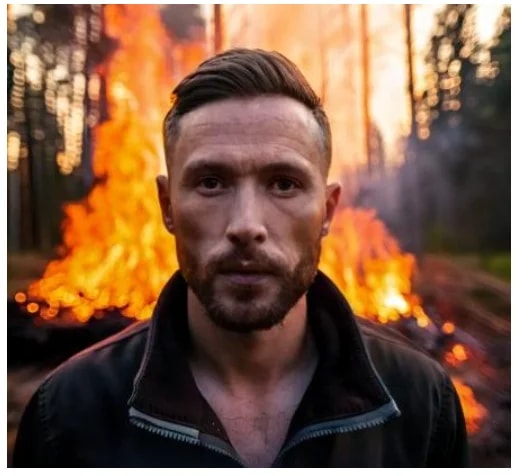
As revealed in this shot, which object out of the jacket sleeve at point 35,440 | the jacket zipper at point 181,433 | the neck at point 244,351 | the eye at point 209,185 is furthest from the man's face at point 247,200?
the jacket sleeve at point 35,440

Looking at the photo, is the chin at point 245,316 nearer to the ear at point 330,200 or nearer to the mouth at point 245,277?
the mouth at point 245,277

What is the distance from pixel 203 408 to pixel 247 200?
21.6 inches

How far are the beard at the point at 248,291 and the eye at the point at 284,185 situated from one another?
0.16 meters

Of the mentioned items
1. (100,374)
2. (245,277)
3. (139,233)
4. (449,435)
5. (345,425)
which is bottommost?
(449,435)

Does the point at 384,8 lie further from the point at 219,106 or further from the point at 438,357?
the point at 438,357

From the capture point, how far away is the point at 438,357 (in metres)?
2.01

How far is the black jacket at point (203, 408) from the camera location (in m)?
1.55

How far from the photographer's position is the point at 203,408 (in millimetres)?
1556

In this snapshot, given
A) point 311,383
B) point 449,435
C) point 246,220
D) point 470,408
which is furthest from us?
point 470,408

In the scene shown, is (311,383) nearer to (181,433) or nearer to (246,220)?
(181,433)

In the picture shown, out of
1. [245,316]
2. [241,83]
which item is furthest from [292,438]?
[241,83]

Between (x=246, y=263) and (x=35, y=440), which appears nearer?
(x=246, y=263)

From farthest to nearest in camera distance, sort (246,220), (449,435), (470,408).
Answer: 1. (470,408)
2. (449,435)
3. (246,220)

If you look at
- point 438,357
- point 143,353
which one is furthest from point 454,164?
point 143,353
